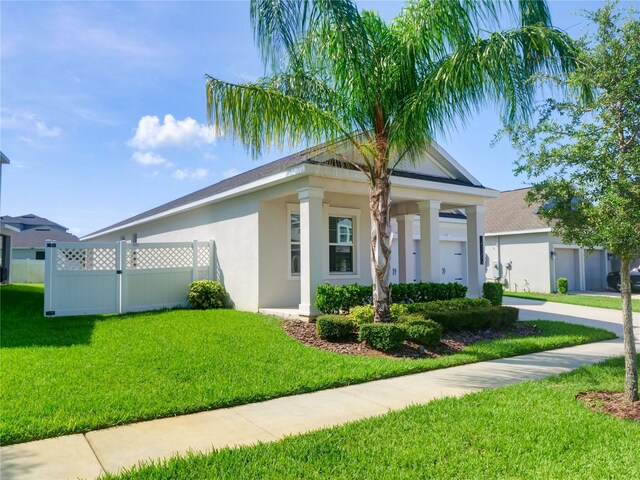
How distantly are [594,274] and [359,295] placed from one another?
2007 cm

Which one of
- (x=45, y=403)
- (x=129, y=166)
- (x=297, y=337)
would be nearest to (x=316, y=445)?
(x=45, y=403)

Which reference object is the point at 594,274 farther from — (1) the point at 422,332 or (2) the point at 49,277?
(2) the point at 49,277

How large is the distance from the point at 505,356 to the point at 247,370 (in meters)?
4.62

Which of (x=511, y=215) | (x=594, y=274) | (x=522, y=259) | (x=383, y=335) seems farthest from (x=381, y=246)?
(x=594, y=274)

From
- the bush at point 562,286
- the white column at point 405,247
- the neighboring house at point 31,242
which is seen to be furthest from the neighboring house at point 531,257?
the neighboring house at point 31,242

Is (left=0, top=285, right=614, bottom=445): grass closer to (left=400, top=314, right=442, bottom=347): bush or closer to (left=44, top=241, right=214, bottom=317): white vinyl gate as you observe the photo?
(left=400, top=314, right=442, bottom=347): bush

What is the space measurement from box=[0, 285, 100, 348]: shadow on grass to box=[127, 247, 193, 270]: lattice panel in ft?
6.49

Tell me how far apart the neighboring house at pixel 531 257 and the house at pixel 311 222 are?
8975 mm

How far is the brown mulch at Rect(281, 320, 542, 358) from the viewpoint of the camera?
294 inches

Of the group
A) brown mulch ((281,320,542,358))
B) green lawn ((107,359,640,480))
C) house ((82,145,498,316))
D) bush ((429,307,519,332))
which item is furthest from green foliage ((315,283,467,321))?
green lawn ((107,359,640,480))

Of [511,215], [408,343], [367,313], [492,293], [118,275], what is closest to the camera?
[408,343]

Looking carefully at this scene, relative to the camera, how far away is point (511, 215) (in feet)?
76.4

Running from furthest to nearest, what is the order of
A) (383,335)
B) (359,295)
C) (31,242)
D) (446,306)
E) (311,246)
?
(31,242), (446,306), (359,295), (311,246), (383,335)

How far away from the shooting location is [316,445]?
368 cm
